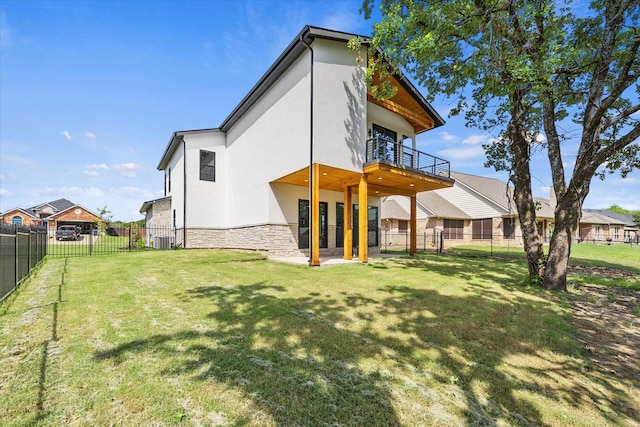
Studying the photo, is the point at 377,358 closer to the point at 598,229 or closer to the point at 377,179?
the point at 377,179

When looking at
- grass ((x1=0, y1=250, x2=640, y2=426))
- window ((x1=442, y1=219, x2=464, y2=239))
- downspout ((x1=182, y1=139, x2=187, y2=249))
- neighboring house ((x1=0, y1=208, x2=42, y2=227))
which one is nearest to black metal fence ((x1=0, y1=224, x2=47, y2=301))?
grass ((x1=0, y1=250, x2=640, y2=426))

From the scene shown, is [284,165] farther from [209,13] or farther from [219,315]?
[219,315]

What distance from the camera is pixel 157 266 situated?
31.7 feet

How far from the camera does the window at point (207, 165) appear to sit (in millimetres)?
16984

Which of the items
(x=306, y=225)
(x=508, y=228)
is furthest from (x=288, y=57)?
(x=508, y=228)

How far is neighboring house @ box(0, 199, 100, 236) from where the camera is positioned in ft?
131

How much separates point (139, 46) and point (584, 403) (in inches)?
506

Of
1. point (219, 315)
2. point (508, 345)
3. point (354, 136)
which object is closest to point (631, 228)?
point (354, 136)

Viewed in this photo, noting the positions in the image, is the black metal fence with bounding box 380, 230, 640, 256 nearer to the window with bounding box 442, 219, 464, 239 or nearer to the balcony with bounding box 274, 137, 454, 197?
the window with bounding box 442, 219, 464, 239

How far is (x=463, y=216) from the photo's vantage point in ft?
88.8

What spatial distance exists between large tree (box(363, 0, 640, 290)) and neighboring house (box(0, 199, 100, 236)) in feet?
154

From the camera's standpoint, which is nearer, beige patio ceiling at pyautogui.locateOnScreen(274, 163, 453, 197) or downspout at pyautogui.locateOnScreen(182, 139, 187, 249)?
beige patio ceiling at pyautogui.locateOnScreen(274, 163, 453, 197)

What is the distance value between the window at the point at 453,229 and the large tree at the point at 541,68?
673 inches

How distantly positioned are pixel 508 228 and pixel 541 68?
23.9 m
